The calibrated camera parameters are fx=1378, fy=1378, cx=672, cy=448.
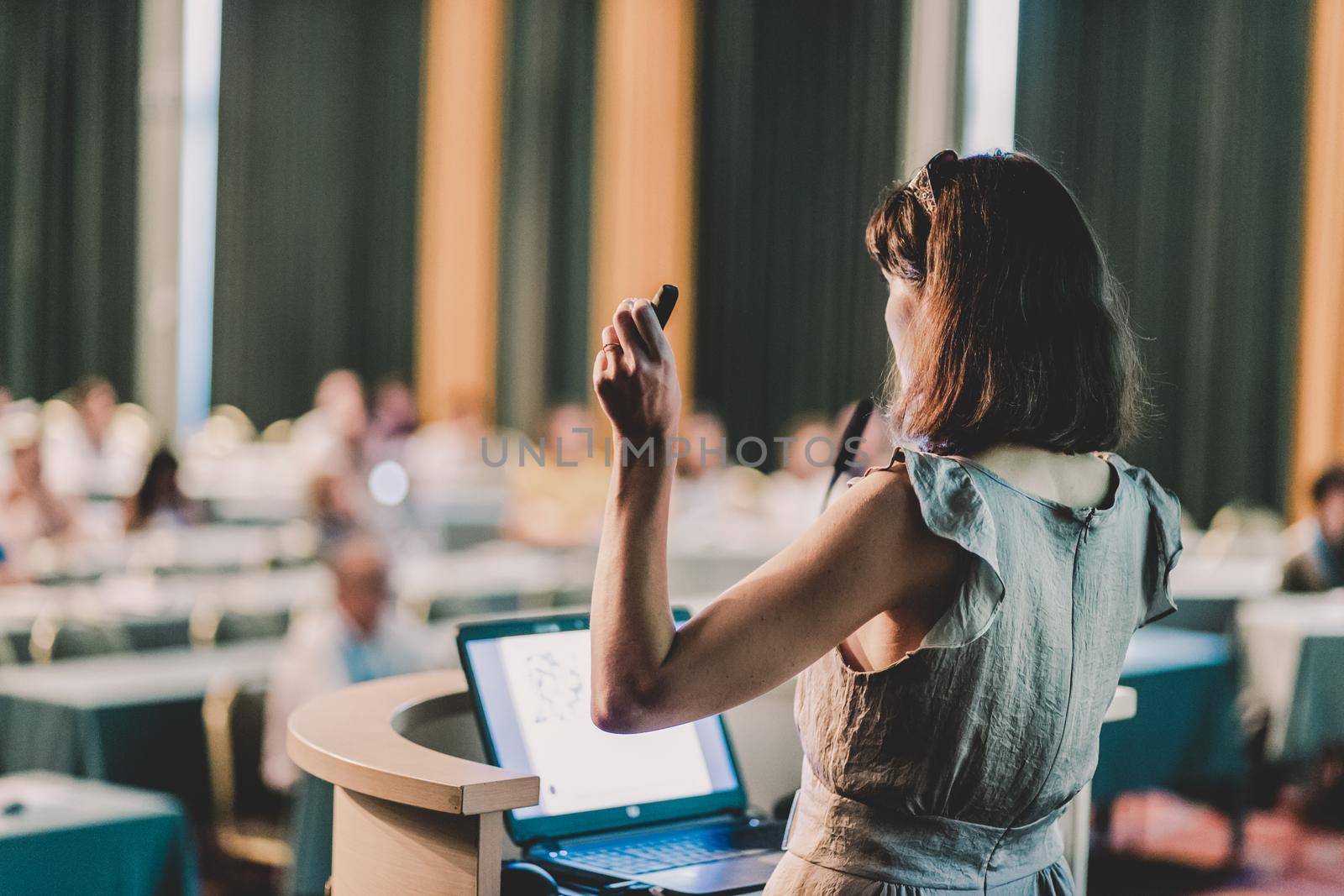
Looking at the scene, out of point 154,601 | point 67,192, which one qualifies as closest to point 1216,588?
point 154,601

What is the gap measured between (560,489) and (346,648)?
462cm

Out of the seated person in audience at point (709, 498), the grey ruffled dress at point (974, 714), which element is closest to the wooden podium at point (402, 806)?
the grey ruffled dress at point (974, 714)

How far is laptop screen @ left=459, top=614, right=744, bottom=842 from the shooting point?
4.64ft

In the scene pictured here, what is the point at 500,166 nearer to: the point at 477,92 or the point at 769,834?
the point at 477,92

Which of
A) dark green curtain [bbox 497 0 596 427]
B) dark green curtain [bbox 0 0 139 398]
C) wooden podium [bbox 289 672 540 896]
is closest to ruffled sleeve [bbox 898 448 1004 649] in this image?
wooden podium [bbox 289 672 540 896]

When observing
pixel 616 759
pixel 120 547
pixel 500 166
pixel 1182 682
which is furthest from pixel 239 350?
pixel 616 759

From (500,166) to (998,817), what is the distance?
1071 cm

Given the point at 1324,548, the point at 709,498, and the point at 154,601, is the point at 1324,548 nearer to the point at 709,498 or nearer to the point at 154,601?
the point at 709,498

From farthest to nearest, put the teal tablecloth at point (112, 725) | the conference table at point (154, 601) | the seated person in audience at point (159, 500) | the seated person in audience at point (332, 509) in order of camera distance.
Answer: the seated person in audience at point (159, 500) < the seated person in audience at point (332, 509) < the conference table at point (154, 601) < the teal tablecloth at point (112, 725)

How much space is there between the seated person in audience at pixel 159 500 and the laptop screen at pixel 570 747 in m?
4.89

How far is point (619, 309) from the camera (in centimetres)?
102

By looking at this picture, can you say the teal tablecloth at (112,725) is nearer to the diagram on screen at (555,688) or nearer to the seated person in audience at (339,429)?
the diagram on screen at (555,688)

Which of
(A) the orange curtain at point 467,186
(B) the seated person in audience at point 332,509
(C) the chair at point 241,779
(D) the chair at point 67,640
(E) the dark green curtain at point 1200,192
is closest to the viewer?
(C) the chair at point 241,779

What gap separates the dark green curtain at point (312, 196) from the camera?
1148 cm
